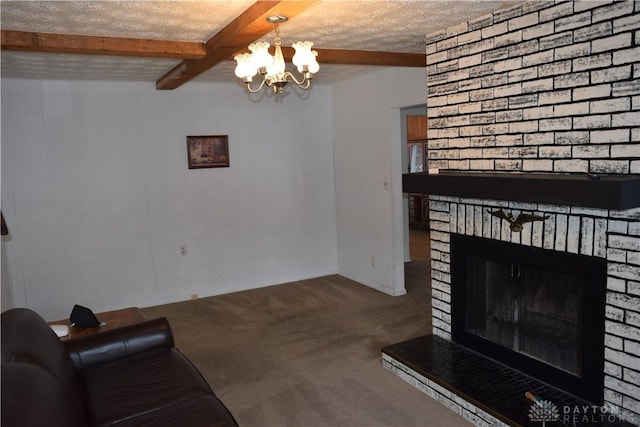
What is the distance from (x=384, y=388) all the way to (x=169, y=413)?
143 centimetres

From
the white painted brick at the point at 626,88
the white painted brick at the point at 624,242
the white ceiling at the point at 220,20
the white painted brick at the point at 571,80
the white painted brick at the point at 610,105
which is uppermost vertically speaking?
the white ceiling at the point at 220,20

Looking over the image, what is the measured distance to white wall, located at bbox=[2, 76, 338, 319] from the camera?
4.38 metres

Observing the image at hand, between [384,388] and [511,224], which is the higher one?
[511,224]

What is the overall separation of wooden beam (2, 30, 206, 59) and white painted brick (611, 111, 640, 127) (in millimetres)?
2443

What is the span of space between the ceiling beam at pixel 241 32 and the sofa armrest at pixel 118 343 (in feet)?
5.67

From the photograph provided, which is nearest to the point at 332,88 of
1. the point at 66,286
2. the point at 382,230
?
the point at 382,230

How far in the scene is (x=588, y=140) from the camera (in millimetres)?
2379

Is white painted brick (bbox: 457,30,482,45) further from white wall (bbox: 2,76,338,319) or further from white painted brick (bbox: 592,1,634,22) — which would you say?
white wall (bbox: 2,76,338,319)

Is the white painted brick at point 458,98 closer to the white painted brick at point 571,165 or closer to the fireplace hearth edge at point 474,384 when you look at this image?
the white painted brick at point 571,165

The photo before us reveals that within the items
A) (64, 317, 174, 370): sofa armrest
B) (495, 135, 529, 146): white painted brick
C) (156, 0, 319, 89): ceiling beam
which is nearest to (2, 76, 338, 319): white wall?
(156, 0, 319, 89): ceiling beam

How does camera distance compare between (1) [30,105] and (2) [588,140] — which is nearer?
(2) [588,140]

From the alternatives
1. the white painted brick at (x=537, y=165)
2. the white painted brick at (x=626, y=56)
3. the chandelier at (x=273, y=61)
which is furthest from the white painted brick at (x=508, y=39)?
the chandelier at (x=273, y=61)

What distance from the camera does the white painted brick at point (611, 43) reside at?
2168 millimetres

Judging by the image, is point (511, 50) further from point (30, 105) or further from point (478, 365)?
point (30, 105)
